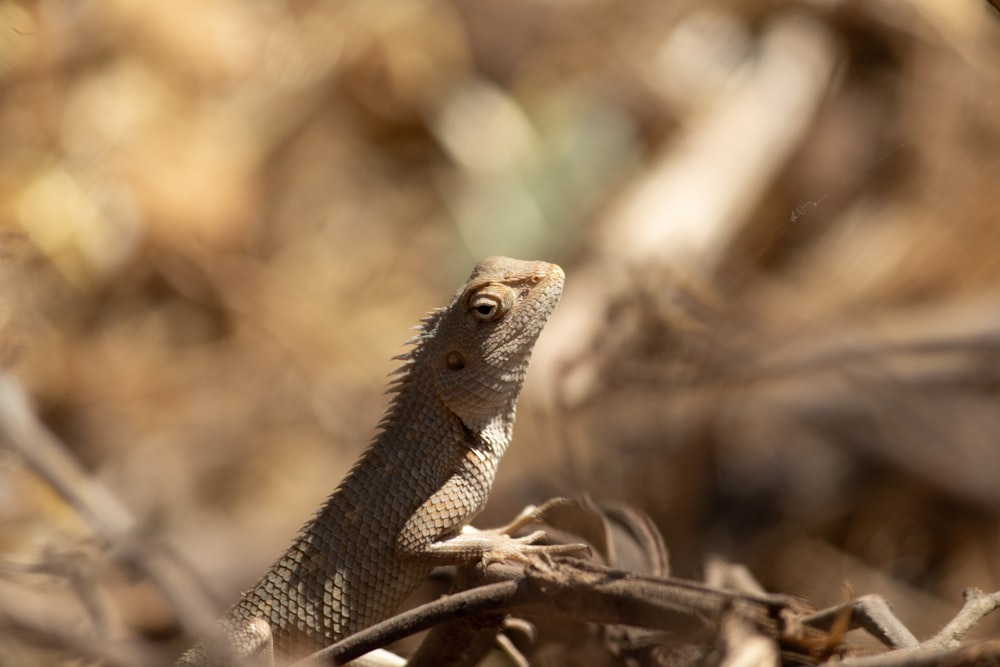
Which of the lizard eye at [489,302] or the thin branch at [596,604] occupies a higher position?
the lizard eye at [489,302]

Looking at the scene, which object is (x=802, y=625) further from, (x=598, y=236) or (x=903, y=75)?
(x=903, y=75)

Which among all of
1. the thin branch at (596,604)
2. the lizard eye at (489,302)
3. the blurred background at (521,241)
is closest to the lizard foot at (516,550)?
the thin branch at (596,604)

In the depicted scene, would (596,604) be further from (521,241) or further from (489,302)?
(521,241)

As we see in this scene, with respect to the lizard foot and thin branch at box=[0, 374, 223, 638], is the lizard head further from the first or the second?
thin branch at box=[0, 374, 223, 638]

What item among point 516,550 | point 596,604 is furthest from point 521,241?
point 596,604

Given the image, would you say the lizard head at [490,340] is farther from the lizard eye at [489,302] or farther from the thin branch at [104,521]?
the thin branch at [104,521]

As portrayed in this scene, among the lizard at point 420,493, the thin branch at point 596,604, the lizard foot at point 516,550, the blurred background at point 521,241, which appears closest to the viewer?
the thin branch at point 596,604
